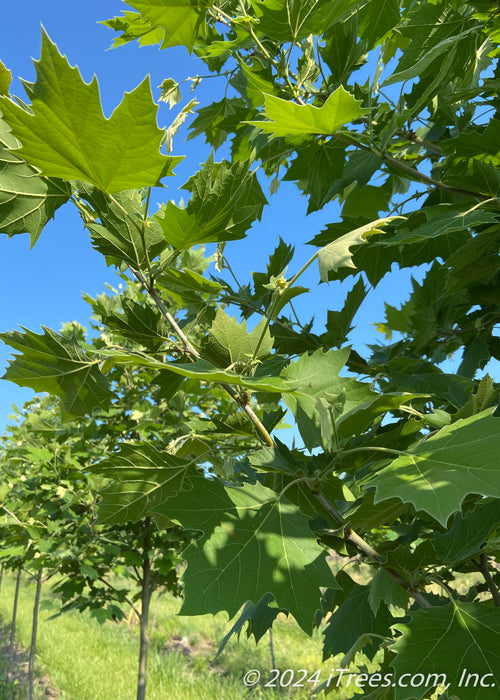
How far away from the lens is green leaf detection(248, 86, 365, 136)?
1138mm

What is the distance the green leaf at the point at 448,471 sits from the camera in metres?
0.79

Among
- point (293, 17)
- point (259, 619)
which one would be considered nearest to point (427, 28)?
point (293, 17)

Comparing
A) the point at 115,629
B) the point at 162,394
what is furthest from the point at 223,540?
the point at 115,629

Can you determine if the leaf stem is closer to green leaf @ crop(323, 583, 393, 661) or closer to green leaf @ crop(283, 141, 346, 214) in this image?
green leaf @ crop(323, 583, 393, 661)

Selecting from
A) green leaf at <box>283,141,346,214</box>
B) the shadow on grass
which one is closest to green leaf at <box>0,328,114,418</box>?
green leaf at <box>283,141,346,214</box>

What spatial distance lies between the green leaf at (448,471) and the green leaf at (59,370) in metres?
0.68

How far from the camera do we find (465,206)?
144 cm

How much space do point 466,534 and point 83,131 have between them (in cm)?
109

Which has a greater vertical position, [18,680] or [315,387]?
[315,387]

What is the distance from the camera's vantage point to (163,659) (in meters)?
9.08

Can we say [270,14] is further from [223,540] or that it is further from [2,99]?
[223,540]

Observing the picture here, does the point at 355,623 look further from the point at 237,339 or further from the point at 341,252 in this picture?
the point at 341,252

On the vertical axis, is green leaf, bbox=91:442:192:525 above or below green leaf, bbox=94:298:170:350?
below

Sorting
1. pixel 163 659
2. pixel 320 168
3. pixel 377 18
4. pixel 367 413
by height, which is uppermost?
pixel 377 18
